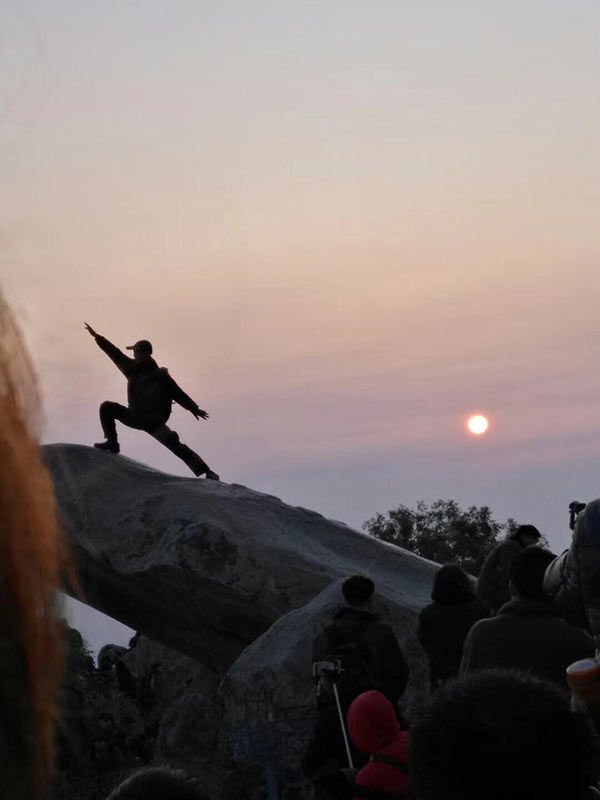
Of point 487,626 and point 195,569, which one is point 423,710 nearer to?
point 487,626

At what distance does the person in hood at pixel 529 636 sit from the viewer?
580 cm

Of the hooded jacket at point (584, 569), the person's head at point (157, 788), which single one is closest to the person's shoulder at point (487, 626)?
the hooded jacket at point (584, 569)

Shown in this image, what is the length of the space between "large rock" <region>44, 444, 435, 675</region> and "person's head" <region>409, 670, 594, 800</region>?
38.7 ft

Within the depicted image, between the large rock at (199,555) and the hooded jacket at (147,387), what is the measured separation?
78cm

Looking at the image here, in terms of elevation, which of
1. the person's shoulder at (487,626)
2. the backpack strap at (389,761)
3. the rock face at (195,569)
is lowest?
the backpack strap at (389,761)

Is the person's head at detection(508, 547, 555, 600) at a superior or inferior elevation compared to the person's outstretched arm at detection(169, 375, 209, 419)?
inferior

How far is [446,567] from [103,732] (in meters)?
5.02

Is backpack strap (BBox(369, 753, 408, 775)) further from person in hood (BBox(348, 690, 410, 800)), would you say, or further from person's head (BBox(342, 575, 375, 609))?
person's head (BBox(342, 575, 375, 609))

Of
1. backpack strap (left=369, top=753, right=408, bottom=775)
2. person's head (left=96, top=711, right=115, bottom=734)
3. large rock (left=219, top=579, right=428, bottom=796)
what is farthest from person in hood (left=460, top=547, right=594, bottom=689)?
person's head (left=96, top=711, right=115, bottom=734)

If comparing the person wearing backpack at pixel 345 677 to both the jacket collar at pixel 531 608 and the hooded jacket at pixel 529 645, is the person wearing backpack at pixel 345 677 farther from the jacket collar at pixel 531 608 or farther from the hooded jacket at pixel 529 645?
the jacket collar at pixel 531 608

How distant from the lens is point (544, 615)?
597 centimetres

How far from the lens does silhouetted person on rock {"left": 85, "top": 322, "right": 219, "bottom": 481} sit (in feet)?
54.2

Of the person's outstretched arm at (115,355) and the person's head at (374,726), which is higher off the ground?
the person's outstretched arm at (115,355)

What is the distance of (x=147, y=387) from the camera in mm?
16594
